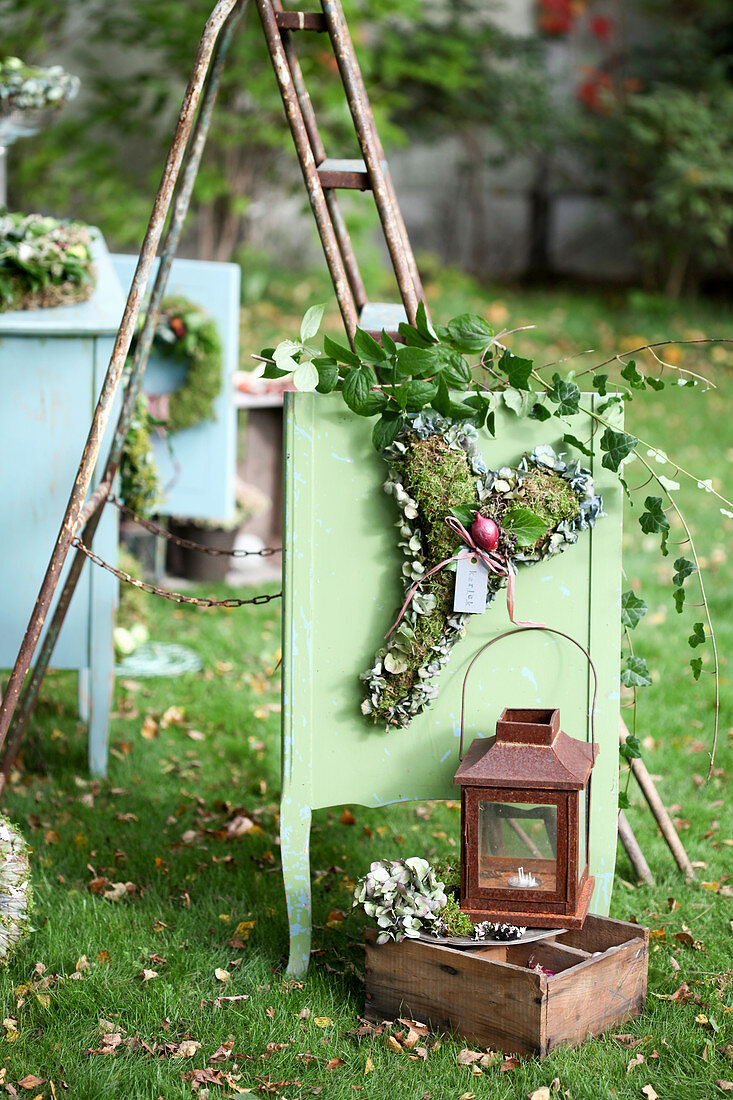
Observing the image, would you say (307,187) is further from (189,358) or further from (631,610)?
(189,358)

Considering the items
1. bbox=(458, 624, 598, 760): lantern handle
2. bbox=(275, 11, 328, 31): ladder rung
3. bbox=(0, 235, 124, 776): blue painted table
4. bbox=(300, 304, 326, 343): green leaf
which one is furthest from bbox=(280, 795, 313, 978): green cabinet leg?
bbox=(275, 11, 328, 31): ladder rung

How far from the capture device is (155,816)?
3535mm

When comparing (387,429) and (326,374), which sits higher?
(326,374)

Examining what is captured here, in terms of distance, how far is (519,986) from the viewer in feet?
7.53

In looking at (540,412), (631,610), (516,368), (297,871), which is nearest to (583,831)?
(631,610)

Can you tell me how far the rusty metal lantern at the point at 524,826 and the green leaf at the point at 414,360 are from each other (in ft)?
2.55

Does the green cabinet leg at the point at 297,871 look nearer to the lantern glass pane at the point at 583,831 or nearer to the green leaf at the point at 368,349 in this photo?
the lantern glass pane at the point at 583,831

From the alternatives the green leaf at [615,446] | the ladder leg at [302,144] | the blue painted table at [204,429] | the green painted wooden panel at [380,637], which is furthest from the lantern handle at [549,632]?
the blue painted table at [204,429]

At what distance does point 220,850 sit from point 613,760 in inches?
51.5

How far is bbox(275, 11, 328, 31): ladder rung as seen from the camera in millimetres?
2664

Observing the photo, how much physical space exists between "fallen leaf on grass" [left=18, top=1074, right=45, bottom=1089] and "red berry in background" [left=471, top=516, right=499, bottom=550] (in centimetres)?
142

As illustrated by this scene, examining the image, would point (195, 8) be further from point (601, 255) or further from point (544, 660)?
point (544, 660)

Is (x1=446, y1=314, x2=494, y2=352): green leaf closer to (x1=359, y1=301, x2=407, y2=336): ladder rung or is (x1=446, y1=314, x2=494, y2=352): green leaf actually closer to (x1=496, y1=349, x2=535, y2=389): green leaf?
(x1=496, y1=349, x2=535, y2=389): green leaf

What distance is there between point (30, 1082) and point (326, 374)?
1.58 m
